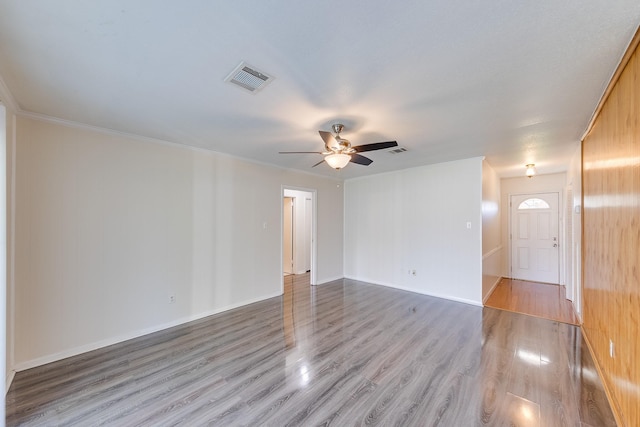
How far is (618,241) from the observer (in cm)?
194

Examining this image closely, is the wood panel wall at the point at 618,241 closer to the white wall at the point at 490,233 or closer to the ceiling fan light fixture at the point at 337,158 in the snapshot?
the white wall at the point at 490,233

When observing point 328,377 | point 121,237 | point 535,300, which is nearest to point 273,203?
point 121,237

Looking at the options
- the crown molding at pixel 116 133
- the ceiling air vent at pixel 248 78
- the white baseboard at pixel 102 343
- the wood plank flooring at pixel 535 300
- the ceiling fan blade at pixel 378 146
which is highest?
the ceiling air vent at pixel 248 78

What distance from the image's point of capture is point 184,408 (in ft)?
6.55

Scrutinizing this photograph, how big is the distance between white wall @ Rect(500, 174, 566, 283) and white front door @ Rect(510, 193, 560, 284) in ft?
0.32

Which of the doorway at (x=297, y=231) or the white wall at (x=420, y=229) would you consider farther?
the doorway at (x=297, y=231)

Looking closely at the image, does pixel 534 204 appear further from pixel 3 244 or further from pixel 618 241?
pixel 3 244

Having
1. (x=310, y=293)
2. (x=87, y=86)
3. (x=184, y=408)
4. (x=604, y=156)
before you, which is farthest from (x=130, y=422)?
(x=604, y=156)

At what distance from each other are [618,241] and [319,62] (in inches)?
100

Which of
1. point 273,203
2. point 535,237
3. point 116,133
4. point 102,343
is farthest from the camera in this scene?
point 535,237

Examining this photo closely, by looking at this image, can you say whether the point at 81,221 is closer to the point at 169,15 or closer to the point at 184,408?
the point at 184,408

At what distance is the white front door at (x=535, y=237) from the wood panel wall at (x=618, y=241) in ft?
12.7

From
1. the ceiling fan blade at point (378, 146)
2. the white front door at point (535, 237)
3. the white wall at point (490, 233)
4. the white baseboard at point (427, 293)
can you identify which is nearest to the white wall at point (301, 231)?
the white baseboard at point (427, 293)

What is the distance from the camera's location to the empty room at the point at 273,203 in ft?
5.06
